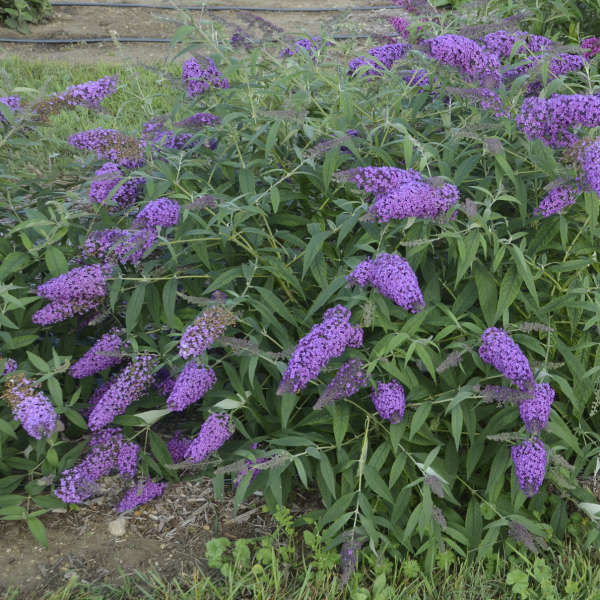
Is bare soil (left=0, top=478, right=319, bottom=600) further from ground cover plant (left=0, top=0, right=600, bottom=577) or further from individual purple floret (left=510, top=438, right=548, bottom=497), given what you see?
individual purple floret (left=510, top=438, right=548, bottom=497)

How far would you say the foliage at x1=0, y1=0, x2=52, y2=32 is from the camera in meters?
10.6

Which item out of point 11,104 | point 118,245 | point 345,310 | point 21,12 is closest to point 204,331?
point 345,310

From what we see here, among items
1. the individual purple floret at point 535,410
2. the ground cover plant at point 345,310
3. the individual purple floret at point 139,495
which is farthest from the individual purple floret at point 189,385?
the individual purple floret at point 535,410

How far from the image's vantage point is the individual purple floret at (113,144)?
3.01 meters

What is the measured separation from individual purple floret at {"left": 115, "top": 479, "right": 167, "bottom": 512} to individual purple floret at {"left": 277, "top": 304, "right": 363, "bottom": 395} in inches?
36.0

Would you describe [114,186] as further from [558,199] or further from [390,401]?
[558,199]

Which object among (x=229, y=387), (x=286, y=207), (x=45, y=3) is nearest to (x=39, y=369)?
(x=229, y=387)

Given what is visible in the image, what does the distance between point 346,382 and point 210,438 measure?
1.82ft

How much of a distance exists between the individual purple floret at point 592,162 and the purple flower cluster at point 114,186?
5.89 feet

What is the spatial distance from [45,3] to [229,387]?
31.5 feet

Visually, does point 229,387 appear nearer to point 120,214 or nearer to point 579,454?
point 120,214

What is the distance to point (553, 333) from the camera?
2.97 metres

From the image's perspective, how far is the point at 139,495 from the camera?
303cm

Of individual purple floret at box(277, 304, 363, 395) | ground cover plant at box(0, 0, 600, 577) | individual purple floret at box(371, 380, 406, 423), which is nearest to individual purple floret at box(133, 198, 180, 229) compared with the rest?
ground cover plant at box(0, 0, 600, 577)
